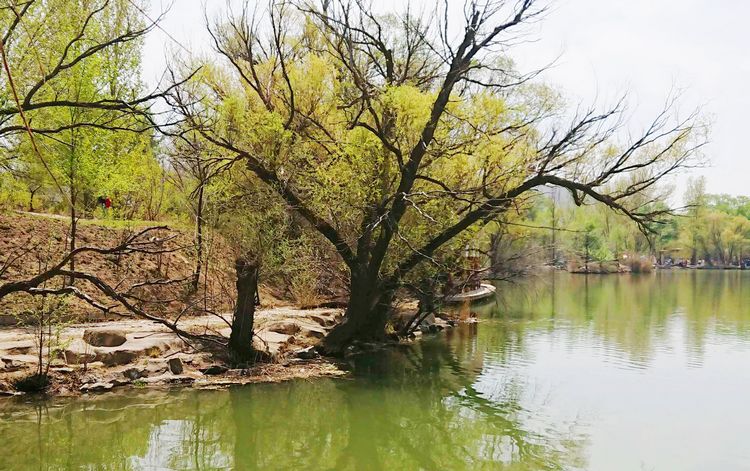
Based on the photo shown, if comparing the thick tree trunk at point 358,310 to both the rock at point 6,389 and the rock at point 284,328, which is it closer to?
the rock at point 284,328

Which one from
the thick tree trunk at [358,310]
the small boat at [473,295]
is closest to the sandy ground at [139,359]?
the thick tree trunk at [358,310]

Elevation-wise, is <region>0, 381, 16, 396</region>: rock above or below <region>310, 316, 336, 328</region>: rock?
below

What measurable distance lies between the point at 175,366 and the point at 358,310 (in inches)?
178

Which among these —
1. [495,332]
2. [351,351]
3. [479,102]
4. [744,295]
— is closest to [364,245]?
[351,351]

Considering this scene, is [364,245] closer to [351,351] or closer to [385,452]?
[351,351]

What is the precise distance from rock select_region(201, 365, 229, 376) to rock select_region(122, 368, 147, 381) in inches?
41.6

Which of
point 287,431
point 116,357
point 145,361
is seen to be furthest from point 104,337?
point 287,431

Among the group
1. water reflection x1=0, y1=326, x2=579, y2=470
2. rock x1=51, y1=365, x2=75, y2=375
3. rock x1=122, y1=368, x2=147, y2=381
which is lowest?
water reflection x1=0, y1=326, x2=579, y2=470

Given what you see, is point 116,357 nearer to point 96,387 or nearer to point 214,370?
point 96,387

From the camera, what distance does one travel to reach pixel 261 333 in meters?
13.5

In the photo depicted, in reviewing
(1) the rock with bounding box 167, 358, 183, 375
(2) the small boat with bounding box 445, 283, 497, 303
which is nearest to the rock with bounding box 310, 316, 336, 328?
(1) the rock with bounding box 167, 358, 183, 375

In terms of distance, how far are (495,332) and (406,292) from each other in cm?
345

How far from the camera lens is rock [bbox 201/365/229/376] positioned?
1146 centimetres

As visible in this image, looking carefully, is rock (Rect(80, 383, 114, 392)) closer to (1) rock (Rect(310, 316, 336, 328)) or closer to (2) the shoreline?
(2) the shoreline
